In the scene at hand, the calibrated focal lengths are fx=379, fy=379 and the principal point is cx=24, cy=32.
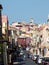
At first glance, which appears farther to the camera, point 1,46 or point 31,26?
point 31,26

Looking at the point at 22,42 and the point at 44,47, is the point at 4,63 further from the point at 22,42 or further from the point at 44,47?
the point at 22,42

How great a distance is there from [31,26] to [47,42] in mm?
69369

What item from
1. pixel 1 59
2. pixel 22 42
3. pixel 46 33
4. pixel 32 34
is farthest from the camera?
pixel 32 34

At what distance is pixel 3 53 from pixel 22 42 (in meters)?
92.1

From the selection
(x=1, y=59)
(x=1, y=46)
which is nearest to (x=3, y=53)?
(x=1, y=46)

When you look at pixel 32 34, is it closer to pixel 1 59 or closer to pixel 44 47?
pixel 44 47

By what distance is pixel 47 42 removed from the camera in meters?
95.4

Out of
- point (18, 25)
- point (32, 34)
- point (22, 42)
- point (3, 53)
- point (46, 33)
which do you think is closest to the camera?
point (3, 53)

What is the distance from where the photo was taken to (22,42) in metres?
131

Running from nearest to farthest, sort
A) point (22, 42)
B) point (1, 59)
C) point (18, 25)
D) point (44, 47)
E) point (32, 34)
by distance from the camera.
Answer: point (1, 59) → point (44, 47) → point (22, 42) → point (32, 34) → point (18, 25)

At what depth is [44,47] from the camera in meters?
94.4

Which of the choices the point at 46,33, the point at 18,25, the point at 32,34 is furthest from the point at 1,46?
the point at 18,25

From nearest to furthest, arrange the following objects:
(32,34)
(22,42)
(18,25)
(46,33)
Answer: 1. (46,33)
2. (22,42)
3. (32,34)
4. (18,25)

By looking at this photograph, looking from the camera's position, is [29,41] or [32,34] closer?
[29,41]
